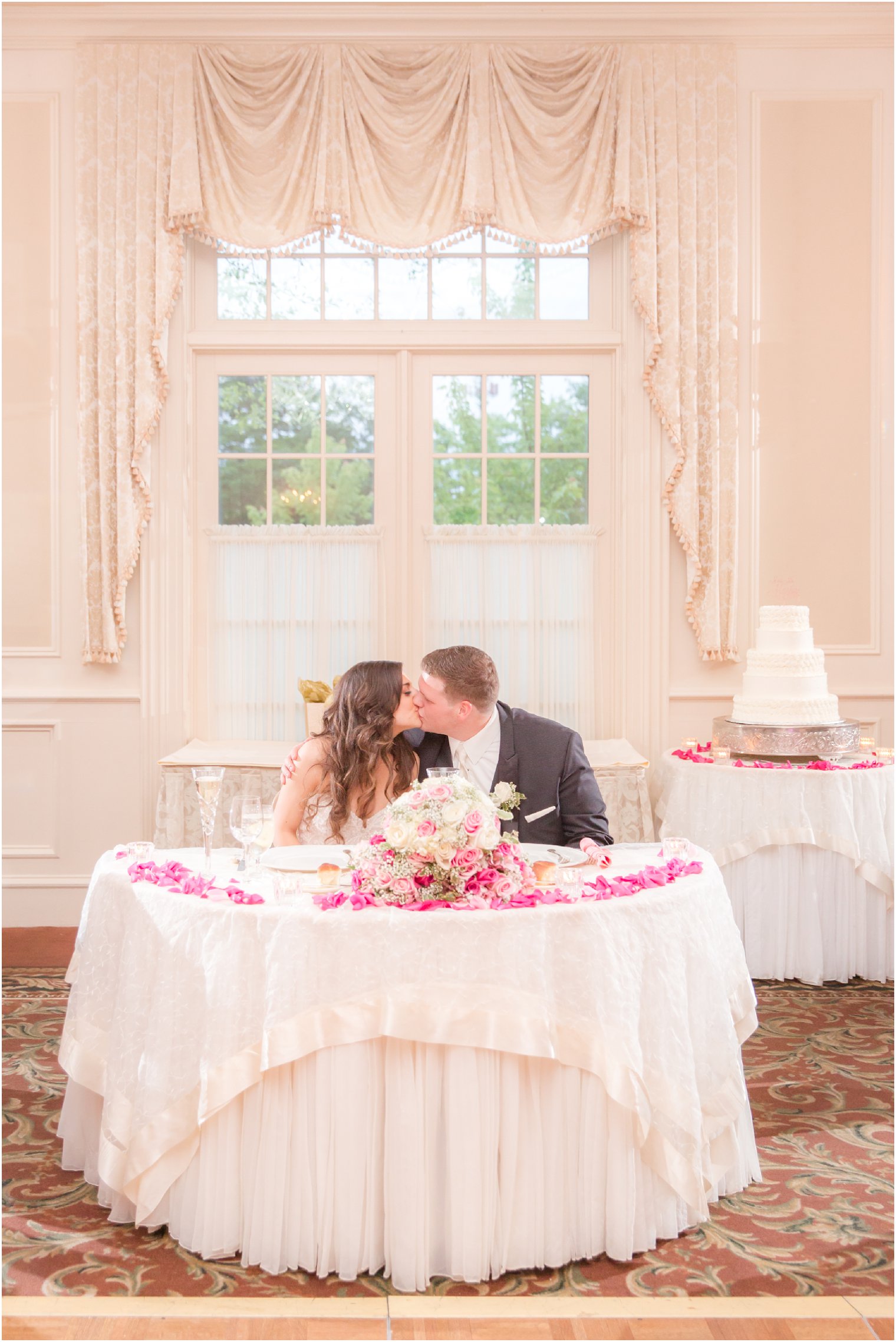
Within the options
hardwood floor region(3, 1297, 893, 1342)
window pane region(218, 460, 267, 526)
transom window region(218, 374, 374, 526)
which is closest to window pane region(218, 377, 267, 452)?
transom window region(218, 374, 374, 526)

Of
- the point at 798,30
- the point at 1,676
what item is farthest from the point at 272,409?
the point at 798,30

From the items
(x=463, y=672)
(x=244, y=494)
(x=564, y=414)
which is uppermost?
(x=564, y=414)

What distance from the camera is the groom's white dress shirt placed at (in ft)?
12.2

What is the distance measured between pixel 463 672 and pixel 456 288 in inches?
130

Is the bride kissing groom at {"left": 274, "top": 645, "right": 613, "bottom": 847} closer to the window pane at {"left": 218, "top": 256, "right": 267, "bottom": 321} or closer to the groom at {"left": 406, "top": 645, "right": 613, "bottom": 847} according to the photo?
the groom at {"left": 406, "top": 645, "right": 613, "bottom": 847}

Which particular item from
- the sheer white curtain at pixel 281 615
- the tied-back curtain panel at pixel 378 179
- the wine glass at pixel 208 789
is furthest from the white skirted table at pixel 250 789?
the wine glass at pixel 208 789

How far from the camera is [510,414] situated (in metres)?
6.22

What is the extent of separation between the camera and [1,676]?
19.8ft

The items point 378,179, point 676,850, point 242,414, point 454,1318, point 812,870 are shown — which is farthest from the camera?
point 242,414

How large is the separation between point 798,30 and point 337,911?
18.1ft

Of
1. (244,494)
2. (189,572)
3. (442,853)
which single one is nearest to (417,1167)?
(442,853)

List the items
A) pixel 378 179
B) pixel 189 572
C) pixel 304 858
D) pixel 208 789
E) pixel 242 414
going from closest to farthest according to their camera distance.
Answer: pixel 208 789, pixel 304 858, pixel 378 179, pixel 189 572, pixel 242 414

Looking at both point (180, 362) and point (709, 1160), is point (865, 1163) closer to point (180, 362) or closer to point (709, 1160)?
point (709, 1160)

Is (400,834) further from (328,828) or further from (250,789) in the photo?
(250,789)
